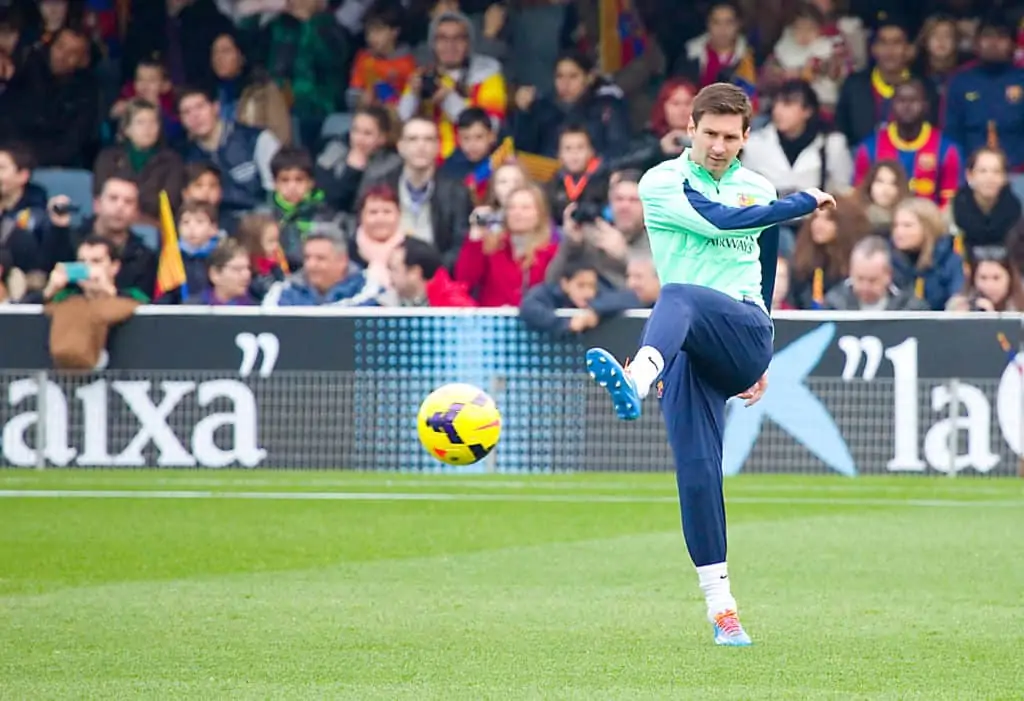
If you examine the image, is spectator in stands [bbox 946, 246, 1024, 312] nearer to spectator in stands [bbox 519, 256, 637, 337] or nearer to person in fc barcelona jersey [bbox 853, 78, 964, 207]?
person in fc barcelona jersey [bbox 853, 78, 964, 207]

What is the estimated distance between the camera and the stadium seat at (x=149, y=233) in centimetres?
1786

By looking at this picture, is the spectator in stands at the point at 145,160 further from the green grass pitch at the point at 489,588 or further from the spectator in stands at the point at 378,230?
the green grass pitch at the point at 489,588

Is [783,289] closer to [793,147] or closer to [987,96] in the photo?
[793,147]

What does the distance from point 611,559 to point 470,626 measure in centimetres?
269

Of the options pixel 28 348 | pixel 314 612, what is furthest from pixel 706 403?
pixel 28 348

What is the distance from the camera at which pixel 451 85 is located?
63.7ft

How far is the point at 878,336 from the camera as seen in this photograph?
1532cm

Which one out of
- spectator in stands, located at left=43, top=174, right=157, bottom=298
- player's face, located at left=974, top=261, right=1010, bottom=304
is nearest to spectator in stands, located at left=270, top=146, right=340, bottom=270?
spectator in stands, located at left=43, top=174, right=157, bottom=298

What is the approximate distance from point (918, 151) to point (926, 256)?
1.78 metres

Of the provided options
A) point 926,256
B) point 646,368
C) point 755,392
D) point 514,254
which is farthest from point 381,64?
point 646,368

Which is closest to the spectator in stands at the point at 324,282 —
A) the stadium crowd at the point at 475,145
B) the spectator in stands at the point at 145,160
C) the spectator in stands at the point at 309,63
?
the stadium crowd at the point at 475,145

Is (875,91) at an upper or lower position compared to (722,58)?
lower

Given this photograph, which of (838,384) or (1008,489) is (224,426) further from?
(1008,489)

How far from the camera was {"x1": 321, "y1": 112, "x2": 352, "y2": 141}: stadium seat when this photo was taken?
64.8 ft
